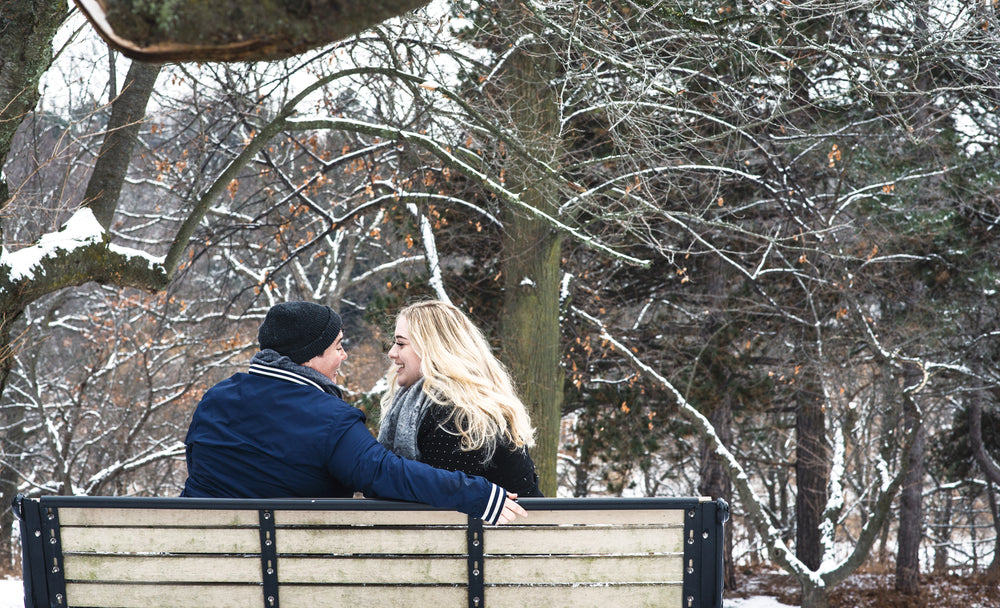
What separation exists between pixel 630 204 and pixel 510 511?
5900 millimetres

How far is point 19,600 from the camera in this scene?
8148mm

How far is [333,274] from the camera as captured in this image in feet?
52.3

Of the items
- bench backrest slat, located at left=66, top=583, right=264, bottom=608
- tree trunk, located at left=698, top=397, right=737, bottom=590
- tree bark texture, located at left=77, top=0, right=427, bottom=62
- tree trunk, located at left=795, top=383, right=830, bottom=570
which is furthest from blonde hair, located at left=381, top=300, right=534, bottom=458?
tree trunk, located at left=795, top=383, right=830, bottom=570

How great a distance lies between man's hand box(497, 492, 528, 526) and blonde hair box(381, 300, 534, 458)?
0.90ft

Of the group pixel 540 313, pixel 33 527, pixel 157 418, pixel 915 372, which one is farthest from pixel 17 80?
pixel 157 418

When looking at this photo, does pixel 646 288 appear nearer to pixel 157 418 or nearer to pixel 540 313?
pixel 540 313

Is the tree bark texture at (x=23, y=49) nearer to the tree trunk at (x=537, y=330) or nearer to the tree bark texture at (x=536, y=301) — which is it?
the tree bark texture at (x=536, y=301)

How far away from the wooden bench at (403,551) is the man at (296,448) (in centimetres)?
9

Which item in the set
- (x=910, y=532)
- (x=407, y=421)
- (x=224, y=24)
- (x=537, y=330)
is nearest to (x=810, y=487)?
(x=910, y=532)

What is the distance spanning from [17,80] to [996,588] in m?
13.8

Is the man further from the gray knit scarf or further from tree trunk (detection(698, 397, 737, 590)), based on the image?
tree trunk (detection(698, 397, 737, 590))

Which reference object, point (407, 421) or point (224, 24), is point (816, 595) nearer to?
point (407, 421)

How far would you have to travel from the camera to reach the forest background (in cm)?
603

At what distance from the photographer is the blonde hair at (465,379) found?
2943 mm
